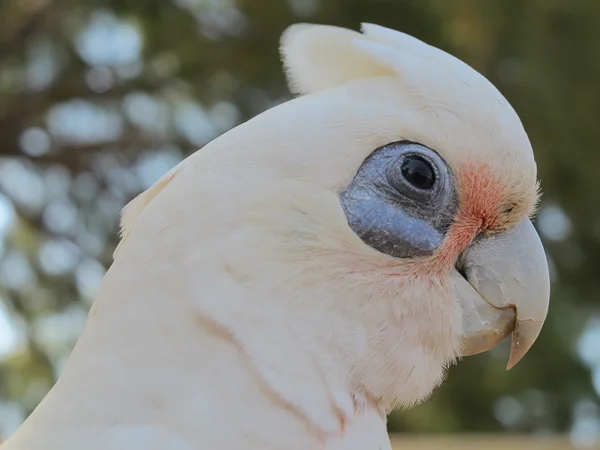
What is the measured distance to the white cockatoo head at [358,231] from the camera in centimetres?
91

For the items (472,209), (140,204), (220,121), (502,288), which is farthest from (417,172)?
(220,121)

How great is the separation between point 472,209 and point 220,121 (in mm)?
2609

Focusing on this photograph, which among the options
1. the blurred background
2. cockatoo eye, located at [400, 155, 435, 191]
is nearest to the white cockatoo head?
cockatoo eye, located at [400, 155, 435, 191]

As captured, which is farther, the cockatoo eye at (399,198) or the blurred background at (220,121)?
the blurred background at (220,121)

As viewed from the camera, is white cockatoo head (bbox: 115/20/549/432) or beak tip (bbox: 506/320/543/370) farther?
beak tip (bbox: 506/320/543/370)

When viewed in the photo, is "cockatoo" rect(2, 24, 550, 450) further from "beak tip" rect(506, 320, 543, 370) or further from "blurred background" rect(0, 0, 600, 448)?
"blurred background" rect(0, 0, 600, 448)

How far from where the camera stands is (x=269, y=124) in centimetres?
98

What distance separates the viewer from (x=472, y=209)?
1036mm

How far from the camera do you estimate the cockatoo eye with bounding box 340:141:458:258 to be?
3.21ft

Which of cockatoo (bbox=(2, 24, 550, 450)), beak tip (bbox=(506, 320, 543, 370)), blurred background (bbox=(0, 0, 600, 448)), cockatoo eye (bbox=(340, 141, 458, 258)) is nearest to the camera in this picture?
cockatoo (bbox=(2, 24, 550, 450))

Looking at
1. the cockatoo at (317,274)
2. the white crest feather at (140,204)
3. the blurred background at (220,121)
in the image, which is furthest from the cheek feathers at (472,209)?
the blurred background at (220,121)

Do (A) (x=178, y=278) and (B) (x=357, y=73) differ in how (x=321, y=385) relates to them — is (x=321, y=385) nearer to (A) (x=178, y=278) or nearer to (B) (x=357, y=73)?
(A) (x=178, y=278)

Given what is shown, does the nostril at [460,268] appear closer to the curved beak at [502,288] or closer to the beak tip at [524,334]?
the curved beak at [502,288]

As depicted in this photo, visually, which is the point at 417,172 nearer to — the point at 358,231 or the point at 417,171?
the point at 417,171
